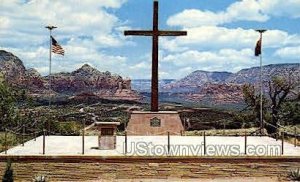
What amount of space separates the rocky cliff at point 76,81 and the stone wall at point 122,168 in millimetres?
63090

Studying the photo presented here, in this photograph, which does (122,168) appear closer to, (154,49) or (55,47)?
(154,49)

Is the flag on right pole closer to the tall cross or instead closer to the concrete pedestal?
the tall cross

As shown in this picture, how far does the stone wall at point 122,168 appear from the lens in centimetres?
1736

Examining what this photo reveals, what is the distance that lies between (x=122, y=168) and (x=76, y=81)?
79.4 m

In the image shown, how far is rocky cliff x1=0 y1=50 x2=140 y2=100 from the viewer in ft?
273

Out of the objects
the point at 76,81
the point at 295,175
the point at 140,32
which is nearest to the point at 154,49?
the point at 140,32

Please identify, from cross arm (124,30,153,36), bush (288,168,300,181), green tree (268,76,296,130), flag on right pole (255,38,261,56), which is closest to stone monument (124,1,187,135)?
cross arm (124,30,153,36)

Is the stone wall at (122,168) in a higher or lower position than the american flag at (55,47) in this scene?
lower

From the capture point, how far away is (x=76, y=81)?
9588 cm

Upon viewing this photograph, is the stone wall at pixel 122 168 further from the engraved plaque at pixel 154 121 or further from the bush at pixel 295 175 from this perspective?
the engraved plaque at pixel 154 121

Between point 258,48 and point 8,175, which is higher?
point 258,48

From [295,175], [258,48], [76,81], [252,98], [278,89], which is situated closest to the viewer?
[295,175]

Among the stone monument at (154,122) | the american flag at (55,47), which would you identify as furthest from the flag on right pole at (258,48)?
the american flag at (55,47)

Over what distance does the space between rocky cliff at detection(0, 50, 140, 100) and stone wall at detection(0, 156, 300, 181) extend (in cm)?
6309
